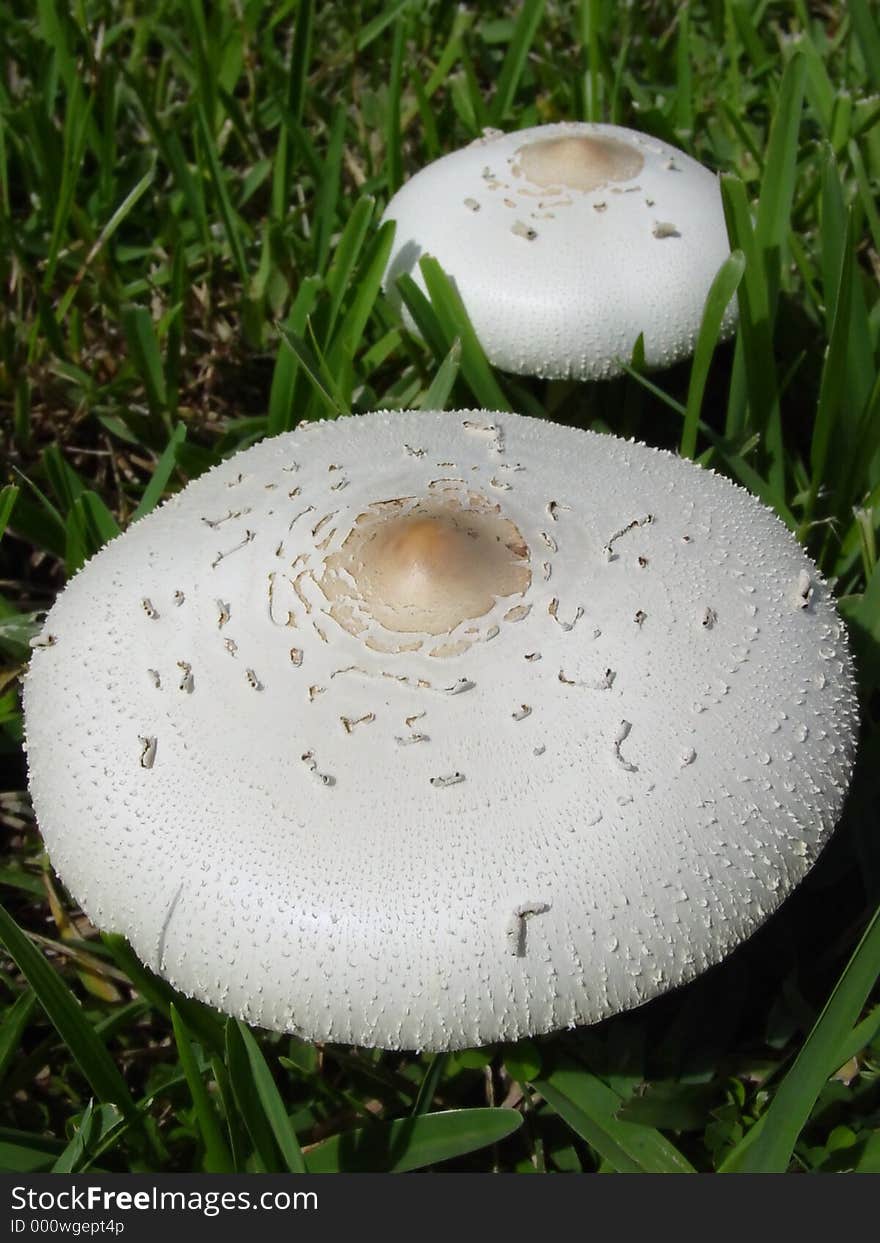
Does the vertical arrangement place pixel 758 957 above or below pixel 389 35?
below

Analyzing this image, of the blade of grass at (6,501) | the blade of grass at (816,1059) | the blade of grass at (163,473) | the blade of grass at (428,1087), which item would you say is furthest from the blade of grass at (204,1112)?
the blade of grass at (163,473)

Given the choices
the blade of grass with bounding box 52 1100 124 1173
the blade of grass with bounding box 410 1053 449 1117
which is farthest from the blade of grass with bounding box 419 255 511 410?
the blade of grass with bounding box 52 1100 124 1173

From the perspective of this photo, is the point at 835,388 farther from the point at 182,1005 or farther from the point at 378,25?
the point at 378,25

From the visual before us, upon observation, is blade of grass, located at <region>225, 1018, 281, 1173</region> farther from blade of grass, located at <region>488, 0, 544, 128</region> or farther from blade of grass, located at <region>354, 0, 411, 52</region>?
blade of grass, located at <region>354, 0, 411, 52</region>

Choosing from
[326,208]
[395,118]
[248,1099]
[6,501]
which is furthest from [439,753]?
[395,118]

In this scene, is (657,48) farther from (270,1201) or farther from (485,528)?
(270,1201)

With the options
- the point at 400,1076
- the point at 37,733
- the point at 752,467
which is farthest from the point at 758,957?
the point at 37,733
